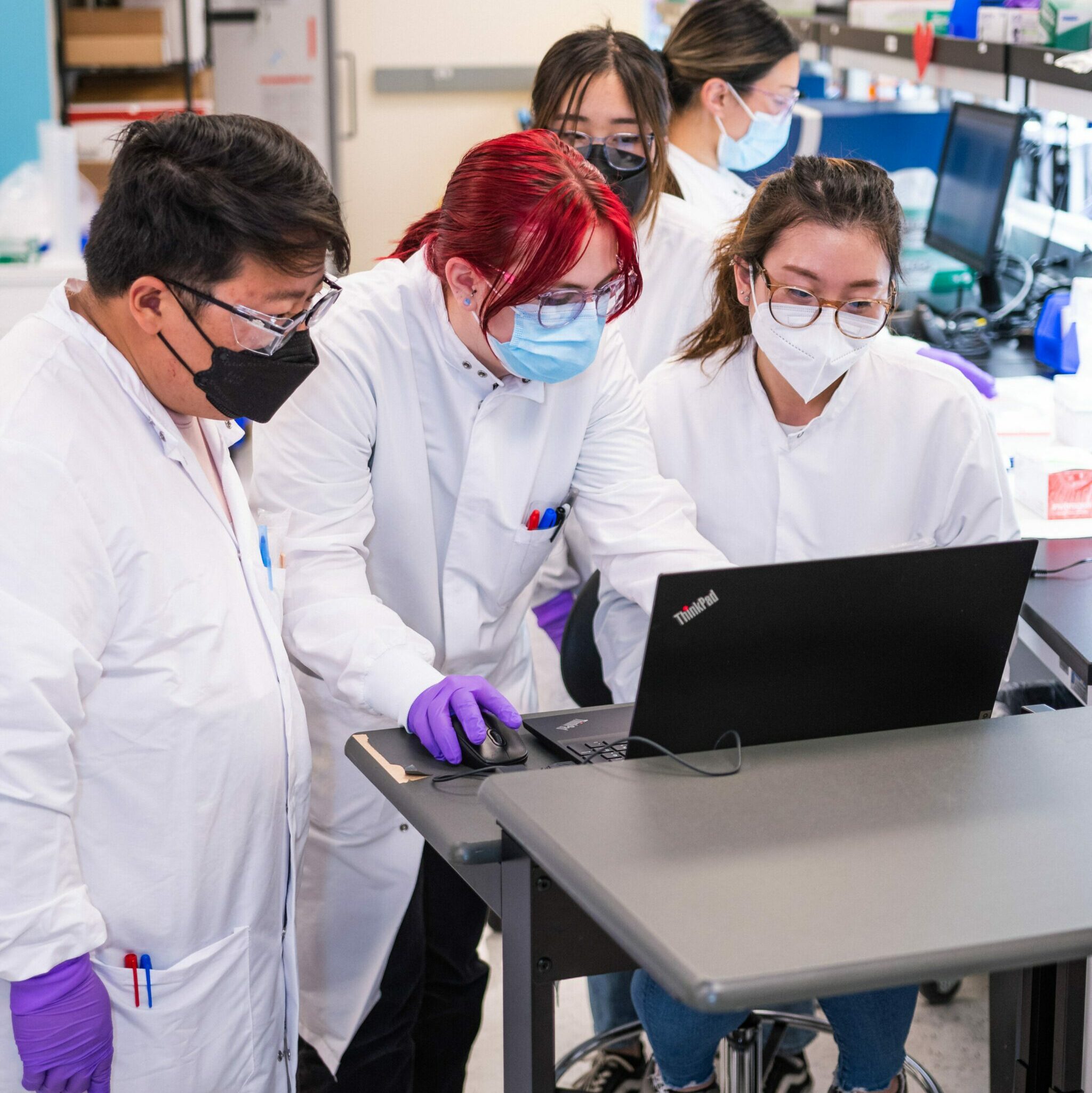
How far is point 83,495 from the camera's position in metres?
1.14

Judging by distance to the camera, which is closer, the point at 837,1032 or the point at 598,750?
the point at 598,750

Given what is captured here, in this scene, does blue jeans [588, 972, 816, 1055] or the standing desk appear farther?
blue jeans [588, 972, 816, 1055]

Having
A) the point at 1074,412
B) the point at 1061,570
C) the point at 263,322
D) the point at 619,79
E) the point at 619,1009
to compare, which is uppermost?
the point at 619,79

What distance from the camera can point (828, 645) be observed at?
114 cm

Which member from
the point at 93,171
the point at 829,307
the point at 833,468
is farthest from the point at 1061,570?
the point at 93,171

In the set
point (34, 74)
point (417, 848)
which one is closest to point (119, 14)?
point (34, 74)

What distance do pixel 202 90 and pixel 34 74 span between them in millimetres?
1266

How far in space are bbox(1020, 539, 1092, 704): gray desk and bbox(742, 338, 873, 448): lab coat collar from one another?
1.13ft

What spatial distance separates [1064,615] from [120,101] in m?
3.99

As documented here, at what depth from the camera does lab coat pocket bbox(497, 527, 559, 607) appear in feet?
5.53

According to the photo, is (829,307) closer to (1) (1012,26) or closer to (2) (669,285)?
(2) (669,285)

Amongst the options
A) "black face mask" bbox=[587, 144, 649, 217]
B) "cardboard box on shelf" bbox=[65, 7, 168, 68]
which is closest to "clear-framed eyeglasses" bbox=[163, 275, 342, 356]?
"black face mask" bbox=[587, 144, 649, 217]

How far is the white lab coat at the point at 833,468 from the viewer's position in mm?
1747

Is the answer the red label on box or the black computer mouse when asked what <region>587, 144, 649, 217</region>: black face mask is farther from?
the black computer mouse
